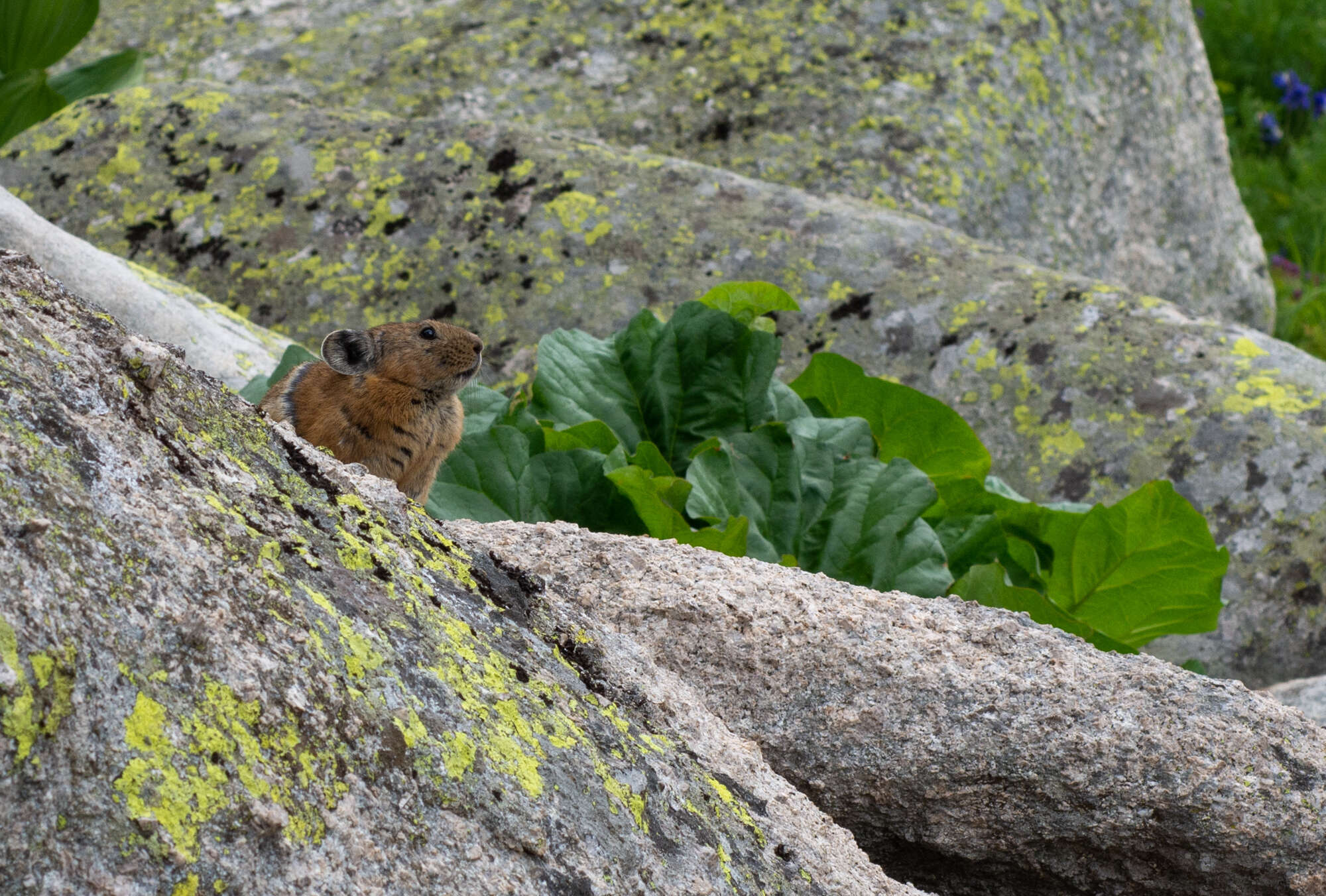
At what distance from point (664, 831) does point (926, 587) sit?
5.38 ft

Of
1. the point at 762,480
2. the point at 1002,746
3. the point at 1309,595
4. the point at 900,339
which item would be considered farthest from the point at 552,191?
the point at 1002,746

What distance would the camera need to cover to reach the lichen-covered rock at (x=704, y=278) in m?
4.58

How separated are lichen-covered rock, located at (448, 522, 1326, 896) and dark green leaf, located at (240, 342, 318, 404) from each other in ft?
5.65

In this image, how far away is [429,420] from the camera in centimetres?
362

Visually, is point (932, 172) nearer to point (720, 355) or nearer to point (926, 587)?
point (720, 355)

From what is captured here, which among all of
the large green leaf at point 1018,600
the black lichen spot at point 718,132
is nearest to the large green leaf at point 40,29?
the black lichen spot at point 718,132

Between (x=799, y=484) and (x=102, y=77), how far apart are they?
15.9 feet

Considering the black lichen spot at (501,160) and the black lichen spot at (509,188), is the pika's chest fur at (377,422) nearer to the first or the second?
the black lichen spot at (509,188)

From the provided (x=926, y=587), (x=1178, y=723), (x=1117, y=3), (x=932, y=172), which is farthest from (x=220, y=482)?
(x=1117, y=3)

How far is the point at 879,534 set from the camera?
3244mm

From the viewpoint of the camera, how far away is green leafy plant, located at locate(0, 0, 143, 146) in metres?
5.94

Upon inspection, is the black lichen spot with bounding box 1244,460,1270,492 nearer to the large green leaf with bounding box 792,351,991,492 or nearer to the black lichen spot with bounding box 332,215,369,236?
the large green leaf with bounding box 792,351,991,492

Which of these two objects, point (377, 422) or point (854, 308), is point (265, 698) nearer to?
point (377, 422)

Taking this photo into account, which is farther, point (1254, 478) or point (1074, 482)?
point (1074, 482)
